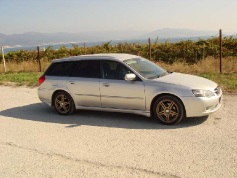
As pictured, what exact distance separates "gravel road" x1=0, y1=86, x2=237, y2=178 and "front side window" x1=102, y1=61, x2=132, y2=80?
1.01 metres

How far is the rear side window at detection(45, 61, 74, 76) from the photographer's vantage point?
7.42m

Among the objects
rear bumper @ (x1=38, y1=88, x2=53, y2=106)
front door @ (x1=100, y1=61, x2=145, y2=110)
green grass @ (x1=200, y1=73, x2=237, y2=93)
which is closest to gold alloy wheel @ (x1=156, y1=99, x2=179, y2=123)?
front door @ (x1=100, y1=61, x2=145, y2=110)

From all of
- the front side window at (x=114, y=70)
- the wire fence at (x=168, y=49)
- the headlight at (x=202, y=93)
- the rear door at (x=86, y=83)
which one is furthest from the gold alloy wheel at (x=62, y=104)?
the wire fence at (x=168, y=49)

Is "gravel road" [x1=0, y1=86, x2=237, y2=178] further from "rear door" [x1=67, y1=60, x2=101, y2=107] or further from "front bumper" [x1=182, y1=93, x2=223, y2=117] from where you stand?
"rear door" [x1=67, y1=60, x2=101, y2=107]

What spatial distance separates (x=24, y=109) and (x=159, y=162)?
210 inches

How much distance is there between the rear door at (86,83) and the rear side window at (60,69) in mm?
195

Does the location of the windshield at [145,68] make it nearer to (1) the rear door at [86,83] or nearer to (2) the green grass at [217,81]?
(1) the rear door at [86,83]

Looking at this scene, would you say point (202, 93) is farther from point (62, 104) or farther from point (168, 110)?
point (62, 104)

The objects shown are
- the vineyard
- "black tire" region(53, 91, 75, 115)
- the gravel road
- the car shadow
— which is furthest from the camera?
the vineyard

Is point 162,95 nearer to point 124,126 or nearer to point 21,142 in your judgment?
point 124,126

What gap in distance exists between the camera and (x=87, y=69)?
7129mm

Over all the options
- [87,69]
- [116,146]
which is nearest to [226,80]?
[87,69]

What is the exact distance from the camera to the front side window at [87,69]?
698 centimetres

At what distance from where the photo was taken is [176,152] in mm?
4559
